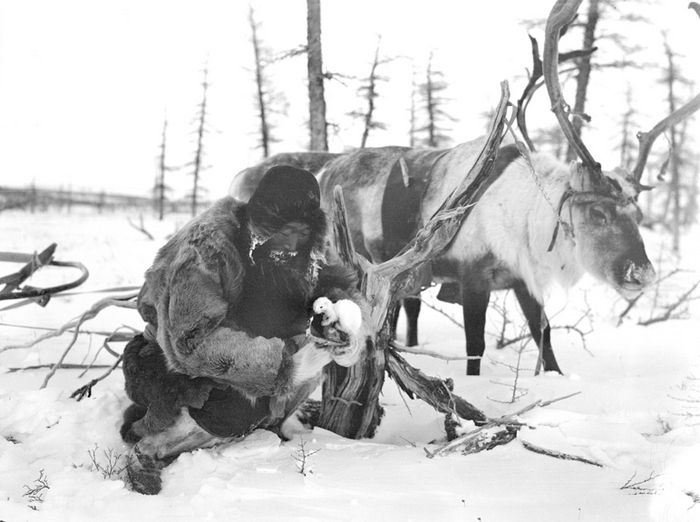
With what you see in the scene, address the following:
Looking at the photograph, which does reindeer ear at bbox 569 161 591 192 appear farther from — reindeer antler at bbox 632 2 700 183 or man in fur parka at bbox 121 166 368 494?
man in fur parka at bbox 121 166 368 494

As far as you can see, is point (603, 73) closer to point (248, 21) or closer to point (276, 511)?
point (248, 21)

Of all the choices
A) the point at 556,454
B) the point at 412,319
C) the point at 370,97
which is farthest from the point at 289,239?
the point at 412,319

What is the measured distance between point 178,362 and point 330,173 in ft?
10.5

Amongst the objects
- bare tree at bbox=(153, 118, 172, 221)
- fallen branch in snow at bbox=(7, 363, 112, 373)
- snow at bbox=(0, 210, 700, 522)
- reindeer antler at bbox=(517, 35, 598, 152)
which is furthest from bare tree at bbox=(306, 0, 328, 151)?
bare tree at bbox=(153, 118, 172, 221)

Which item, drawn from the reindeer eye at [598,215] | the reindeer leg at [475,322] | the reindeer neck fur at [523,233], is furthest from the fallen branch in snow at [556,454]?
the reindeer eye at [598,215]

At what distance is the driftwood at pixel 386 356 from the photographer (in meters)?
2.88

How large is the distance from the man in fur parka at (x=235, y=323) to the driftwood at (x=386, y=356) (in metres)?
0.40

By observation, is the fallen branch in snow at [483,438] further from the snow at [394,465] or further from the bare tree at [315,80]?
the bare tree at [315,80]

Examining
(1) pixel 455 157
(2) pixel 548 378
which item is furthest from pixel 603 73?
(2) pixel 548 378

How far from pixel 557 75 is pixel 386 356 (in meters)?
2.30

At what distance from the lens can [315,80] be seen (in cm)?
578

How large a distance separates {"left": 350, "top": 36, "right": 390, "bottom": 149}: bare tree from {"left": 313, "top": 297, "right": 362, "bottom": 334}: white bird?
234 cm

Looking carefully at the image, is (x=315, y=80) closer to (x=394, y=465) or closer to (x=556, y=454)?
(x=394, y=465)

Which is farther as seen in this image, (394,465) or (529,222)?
(529,222)
